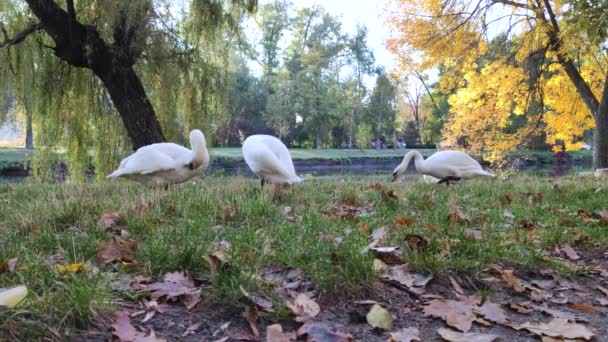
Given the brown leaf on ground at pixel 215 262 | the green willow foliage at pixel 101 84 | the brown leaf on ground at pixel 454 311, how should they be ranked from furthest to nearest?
the green willow foliage at pixel 101 84
the brown leaf on ground at pixel 215 262
the brown leaf on ground at pixel 454 311

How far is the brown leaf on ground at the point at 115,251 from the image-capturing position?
91.0 inches

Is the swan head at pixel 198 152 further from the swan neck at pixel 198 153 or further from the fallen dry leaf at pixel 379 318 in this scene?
the fallen dry leaf at pixel 379 318

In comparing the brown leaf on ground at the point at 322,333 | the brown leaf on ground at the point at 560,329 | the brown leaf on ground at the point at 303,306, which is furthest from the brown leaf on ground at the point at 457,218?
the brown leaf on ground at the point at 322,333

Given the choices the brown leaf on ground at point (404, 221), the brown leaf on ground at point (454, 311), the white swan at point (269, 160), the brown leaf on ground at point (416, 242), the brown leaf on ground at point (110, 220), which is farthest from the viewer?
the white swan at point (269, 160)

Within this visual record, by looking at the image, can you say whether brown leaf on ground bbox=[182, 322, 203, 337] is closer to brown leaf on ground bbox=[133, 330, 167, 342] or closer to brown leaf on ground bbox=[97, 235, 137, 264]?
brown leaf on ground bbox=[133, 330, 167, 342]

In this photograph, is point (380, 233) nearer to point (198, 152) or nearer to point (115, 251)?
point (115, 251)

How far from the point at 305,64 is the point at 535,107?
2976 cm

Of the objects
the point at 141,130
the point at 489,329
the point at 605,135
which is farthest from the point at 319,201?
the point at 605,135

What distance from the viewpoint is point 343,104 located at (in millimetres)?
44125

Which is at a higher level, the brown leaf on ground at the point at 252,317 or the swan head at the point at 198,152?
the swan head at the point at 198,152

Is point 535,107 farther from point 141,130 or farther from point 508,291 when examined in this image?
point 508,291

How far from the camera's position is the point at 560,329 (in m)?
1.88

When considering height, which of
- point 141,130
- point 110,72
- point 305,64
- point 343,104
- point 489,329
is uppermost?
point 305,64

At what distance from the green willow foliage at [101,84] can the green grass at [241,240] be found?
18.3 feet
